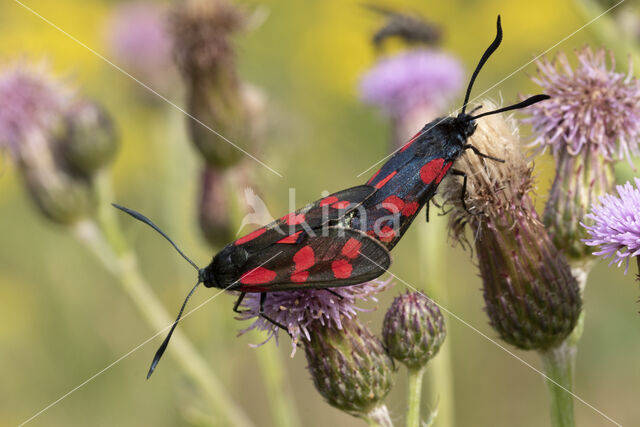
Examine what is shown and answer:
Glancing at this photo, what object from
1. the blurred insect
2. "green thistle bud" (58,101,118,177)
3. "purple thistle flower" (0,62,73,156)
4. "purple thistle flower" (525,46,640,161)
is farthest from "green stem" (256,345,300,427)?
the blurred insect

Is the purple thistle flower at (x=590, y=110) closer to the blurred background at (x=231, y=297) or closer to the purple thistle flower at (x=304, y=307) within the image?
the purple thistle flower at (x=304, y=307)

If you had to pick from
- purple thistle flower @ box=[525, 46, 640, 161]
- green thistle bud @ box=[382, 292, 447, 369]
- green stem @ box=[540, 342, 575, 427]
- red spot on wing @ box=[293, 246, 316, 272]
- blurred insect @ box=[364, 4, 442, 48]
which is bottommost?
green stem @ box=[540, 342, 575, 427]

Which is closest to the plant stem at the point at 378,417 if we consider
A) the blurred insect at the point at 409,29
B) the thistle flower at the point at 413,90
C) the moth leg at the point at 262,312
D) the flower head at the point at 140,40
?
the moth leg at the point at 262,312

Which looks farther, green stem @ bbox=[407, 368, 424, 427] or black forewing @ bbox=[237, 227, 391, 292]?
green stem @ bbox=[407, 368, 424, 427]

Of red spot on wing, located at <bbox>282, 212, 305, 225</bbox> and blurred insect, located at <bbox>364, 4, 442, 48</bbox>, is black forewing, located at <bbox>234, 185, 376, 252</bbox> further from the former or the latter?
blurred insect, located at <bbox>364, 4, 442, 48</bbox>

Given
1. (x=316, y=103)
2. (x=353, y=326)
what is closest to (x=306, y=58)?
(x=316, y=103)

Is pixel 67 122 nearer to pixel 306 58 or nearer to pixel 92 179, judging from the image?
pixel 92 179

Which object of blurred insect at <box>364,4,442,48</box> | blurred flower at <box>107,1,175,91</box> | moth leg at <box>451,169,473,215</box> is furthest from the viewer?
blurred flower at <box>107,1,175,91</box>
